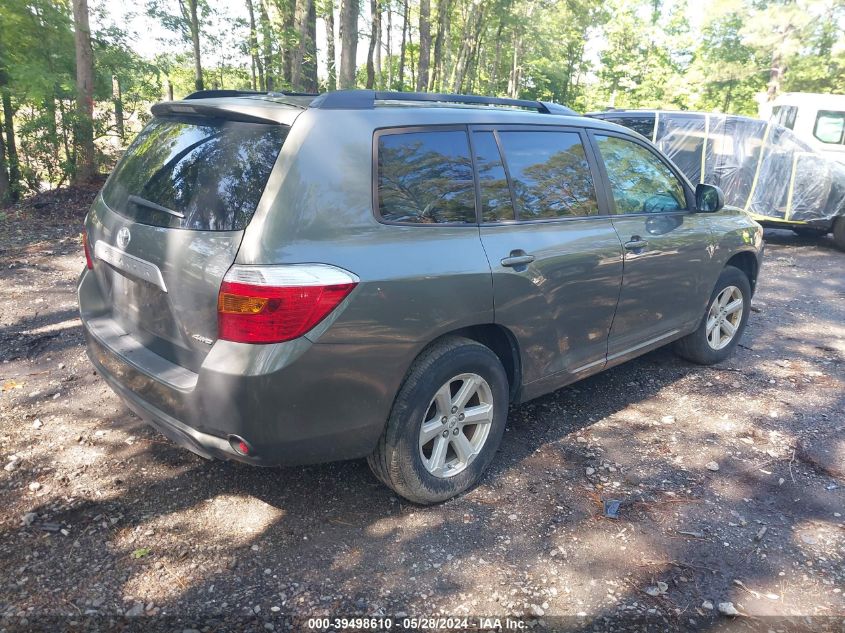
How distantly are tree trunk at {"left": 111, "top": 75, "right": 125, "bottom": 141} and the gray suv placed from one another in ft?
26.5

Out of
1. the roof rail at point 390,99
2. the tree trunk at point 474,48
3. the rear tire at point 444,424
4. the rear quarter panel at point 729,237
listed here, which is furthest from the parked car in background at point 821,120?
the tree trunk at point 474,48

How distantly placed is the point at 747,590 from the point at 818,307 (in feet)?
17.5

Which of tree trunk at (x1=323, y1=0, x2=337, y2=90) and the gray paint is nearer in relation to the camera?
the gray paint

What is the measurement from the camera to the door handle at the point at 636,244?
3698 millimetres

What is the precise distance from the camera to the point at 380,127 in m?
2.68

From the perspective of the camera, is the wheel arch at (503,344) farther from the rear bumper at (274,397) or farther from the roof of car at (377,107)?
the roof of car at (377,107)

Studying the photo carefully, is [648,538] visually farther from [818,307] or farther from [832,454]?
[818,307]

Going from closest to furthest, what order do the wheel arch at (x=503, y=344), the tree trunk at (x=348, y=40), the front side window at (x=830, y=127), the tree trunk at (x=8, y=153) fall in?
1. the wheel arch at (x=503, y=344)
2. the tree trunk at (x=8, y=153)
3. the tree trunk at (x=348, y=40)
4. the front side window at (x=830, y=127)

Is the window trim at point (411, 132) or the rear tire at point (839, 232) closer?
the window trim at point (411, 132)

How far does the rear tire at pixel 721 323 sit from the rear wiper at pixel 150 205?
374 centimetres

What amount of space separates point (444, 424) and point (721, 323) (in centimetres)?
301

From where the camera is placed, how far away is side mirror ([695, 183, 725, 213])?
438cm

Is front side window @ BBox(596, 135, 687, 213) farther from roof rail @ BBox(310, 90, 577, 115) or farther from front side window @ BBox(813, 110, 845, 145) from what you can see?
front side window @ BBox(813, 110, 845, 145)

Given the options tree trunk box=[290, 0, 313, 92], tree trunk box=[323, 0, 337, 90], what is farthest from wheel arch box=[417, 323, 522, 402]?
tree trunk box=[323, 0, 337, 90]
